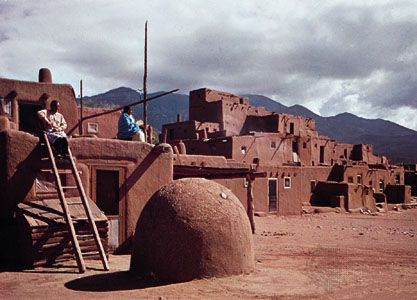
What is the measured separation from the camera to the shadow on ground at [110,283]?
8.52m

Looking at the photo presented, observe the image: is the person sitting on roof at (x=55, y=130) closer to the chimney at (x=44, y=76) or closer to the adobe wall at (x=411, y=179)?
the chimney at (x=44, y=76)

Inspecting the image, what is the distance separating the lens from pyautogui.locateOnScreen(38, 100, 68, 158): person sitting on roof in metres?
11.1

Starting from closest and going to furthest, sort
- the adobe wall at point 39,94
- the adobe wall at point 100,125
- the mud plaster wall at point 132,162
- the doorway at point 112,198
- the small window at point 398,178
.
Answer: the mud plaster wall at point 132,162
the doorway at point 112,198
the adobe wall at point 39,94
the adobe wall at point 100,125
the small window at point 398,178

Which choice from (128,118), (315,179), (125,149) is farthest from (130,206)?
(315,179)

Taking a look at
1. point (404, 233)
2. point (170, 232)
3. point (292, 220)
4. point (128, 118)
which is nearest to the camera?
point (170, 232)

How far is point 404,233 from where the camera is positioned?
73.1 ft

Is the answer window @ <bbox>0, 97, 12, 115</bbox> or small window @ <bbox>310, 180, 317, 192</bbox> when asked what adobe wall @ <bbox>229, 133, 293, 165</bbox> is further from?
window @ <bbox>0, 97, 12, 115</bbox>

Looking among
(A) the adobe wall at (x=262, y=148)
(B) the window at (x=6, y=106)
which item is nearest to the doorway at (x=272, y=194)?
(A) the adobe wall at (x=262, y=148)

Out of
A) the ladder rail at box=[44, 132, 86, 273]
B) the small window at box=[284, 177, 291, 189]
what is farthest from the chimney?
the small window at box=[284, 177, 291, 189]

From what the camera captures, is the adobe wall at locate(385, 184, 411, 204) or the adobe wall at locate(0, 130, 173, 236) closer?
the adobe wall at locate(0, 130, 173, 236)

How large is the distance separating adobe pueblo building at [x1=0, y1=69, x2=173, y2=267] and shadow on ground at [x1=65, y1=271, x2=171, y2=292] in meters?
1.93

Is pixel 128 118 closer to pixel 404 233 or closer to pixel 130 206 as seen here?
pixel 130 206

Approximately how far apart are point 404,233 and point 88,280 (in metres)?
17.6

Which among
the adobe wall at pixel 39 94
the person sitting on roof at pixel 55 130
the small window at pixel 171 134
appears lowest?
the person sitting on roof at pixel 55 130
